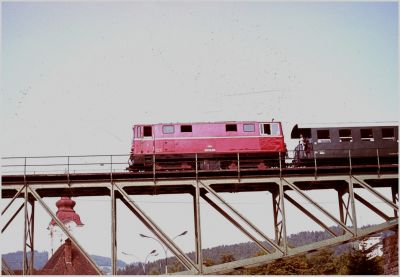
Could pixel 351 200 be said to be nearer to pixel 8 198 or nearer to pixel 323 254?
pixel 8 198

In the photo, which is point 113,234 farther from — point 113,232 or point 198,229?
point 198,229

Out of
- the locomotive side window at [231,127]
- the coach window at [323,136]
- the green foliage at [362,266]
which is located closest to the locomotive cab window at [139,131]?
the locomotive side window at [231,127]

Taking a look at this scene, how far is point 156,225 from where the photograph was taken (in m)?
21.0

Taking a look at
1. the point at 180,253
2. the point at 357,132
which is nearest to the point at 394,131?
the point at 357,132

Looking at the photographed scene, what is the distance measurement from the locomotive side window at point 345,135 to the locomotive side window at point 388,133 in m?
1.82

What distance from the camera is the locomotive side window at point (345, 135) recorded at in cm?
2620

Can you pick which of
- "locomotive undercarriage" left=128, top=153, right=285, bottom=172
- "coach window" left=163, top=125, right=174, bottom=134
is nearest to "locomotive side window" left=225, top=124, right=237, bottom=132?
"locomotive undercarriage" left=128, top=153, right=285, bottom=172

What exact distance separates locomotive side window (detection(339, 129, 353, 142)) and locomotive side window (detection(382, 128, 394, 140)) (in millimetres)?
1815

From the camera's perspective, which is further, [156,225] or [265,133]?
[265,133]

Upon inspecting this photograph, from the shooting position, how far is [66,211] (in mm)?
65250

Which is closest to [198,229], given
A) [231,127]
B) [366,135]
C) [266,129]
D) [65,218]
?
[231,127]

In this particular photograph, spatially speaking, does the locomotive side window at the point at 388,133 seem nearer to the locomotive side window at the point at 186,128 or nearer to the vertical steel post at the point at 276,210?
the vertical steel post at the point at 276,210

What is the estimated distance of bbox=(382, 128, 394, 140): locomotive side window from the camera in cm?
2630

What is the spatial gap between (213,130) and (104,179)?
24.2 feet
